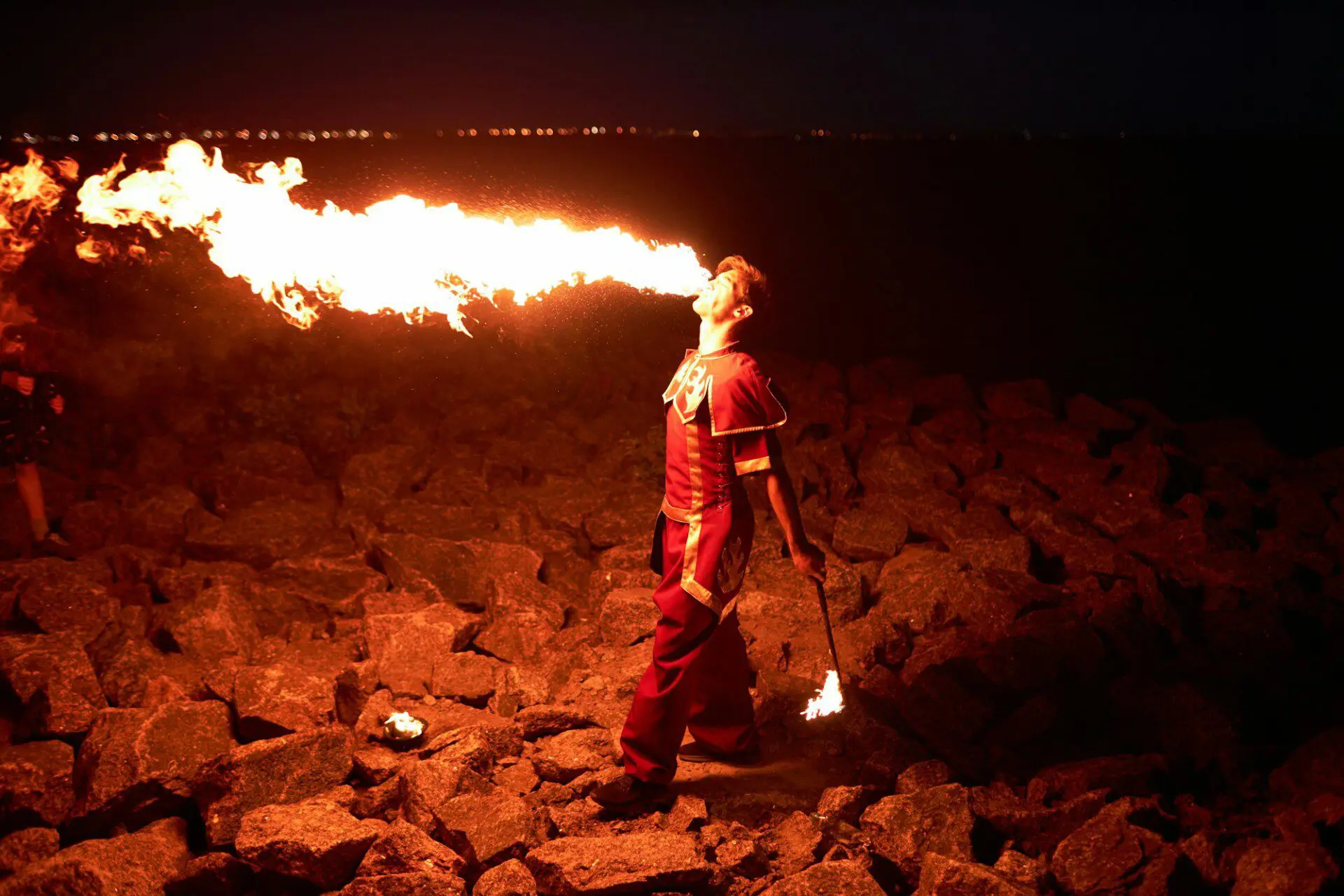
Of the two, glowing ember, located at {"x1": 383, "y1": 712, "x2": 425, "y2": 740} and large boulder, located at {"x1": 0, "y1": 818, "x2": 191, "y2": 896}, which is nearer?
large boulder, located at {"x1": 0, "y1": 818, "x2": 191, "y2": 896}

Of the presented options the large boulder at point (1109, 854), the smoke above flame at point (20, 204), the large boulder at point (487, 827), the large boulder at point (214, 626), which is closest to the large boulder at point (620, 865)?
the large boulder at point (487, 827)

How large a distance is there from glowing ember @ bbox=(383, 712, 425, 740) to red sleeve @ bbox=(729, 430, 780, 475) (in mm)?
1919

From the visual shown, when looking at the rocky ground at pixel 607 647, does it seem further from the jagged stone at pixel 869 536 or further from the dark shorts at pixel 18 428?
the dark shorts at pixel 18 428

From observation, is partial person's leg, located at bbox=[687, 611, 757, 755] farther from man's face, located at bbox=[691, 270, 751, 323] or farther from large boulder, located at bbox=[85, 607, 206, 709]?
large boulder, located at bbox=[85, 607, 206, 709]

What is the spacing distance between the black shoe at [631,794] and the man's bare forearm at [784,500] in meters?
1.13

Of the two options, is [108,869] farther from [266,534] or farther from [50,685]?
[266,534]

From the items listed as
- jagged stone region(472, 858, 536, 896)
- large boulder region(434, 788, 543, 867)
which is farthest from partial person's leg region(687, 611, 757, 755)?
jagged stone region(472, 858, 536, 896)

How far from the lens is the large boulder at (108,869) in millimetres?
3123

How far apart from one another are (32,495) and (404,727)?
131 inches

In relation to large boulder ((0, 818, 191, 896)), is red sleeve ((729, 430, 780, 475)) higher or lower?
higher

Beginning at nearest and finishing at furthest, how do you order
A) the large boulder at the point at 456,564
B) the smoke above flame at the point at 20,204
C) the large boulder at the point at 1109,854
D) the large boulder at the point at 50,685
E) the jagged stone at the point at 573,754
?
1. the large boulder at the point at 1109,854
2. the jagged stone at the point at 573,754
3. the large boulder at the point at 50,685
4. the large boulder at the point at 456,564
5. the smoke above flame at the point at 20,204

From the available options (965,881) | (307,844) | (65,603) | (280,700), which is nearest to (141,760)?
(280,700)

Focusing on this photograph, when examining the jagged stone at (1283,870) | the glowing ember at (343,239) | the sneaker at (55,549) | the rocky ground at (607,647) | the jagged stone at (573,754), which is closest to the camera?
the jagged stone at (1283,870)

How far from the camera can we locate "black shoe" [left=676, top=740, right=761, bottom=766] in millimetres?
4086
